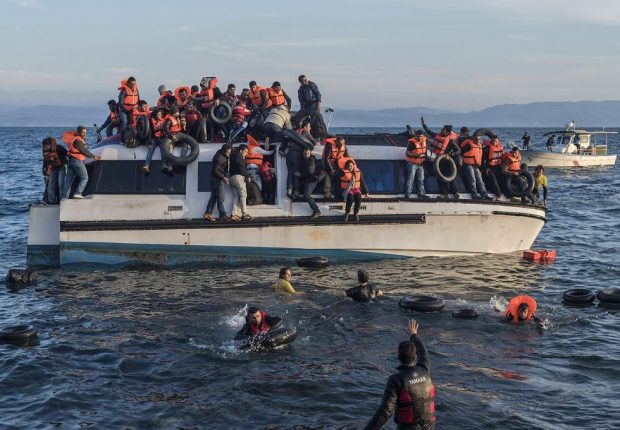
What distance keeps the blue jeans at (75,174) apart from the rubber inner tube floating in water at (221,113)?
11.7 ft

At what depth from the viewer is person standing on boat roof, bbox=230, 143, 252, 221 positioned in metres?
18.1

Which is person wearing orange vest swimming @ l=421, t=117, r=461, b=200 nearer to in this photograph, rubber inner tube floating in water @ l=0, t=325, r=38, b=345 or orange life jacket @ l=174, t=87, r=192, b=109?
orange life jacket @ l=174, t=87, r=192, b=109

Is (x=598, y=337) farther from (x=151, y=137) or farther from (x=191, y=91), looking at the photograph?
(x=191, y=91)

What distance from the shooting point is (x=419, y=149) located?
18719mm

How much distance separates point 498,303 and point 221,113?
8739mm

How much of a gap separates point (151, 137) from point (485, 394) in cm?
1100

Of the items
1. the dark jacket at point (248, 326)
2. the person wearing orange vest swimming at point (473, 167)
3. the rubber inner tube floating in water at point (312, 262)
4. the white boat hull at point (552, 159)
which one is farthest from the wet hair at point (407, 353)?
the white boat hull at point (552, 159)

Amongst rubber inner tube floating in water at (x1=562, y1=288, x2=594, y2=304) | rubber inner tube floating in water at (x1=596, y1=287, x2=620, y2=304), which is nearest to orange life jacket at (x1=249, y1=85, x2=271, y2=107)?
rubber inner tube floating in water at (x1=562, y1=288, x2=594, y2=304)

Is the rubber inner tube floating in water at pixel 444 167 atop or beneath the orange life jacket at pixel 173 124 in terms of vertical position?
beneath

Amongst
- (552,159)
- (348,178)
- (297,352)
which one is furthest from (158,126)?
(552,159)

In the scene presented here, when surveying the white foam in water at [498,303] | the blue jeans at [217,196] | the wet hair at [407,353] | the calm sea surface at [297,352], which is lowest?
the calm sea surface at [297,352]

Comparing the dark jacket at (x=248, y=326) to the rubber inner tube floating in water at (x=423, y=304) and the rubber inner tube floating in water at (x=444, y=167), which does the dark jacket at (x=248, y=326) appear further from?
the rubber inner tube floating in water at (x=444, y=167)

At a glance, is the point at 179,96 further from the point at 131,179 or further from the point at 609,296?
the point at 609,296

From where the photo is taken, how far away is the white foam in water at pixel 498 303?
15.6 metres
